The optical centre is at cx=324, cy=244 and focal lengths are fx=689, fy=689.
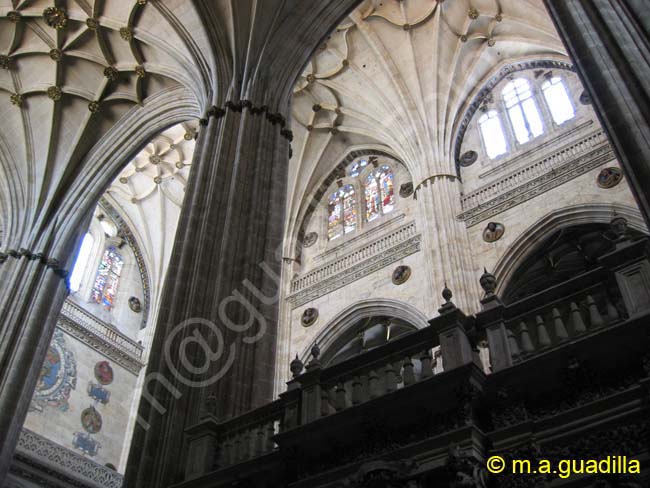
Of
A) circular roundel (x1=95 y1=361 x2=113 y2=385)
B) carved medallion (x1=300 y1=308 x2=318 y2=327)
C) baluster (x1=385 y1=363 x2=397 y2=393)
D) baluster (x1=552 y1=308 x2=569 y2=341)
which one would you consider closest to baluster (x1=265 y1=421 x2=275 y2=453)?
baluster (x1=385 y1=363 x2=397 y2=393)

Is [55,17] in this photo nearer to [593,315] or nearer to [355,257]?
[355,257]

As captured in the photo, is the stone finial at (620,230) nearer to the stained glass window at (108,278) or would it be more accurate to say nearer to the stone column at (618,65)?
the stone column at (618,65)

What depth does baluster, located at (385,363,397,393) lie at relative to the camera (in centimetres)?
627

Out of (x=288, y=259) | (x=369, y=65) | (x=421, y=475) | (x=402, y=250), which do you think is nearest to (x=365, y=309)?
(x=402, y=250)

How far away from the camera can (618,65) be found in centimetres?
641

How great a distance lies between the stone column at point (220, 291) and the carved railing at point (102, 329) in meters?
9.82

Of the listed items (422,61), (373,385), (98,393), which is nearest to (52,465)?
(98,393)

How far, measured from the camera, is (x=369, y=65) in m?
18.9

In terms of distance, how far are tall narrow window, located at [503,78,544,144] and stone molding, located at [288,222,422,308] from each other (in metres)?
3.53

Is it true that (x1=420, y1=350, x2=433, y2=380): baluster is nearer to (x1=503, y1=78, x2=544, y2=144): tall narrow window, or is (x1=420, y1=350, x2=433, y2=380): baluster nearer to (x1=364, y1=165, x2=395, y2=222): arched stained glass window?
(x1=503, y1=78, x2=544, y2=144): tall narrow window

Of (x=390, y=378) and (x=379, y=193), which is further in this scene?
(x=379, y=193)

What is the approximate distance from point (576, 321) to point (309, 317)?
42.0ft

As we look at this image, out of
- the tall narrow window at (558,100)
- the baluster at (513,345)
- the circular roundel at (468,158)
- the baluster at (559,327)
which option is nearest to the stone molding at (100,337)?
the circular roundel at (468,158)

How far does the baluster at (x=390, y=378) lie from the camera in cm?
627
